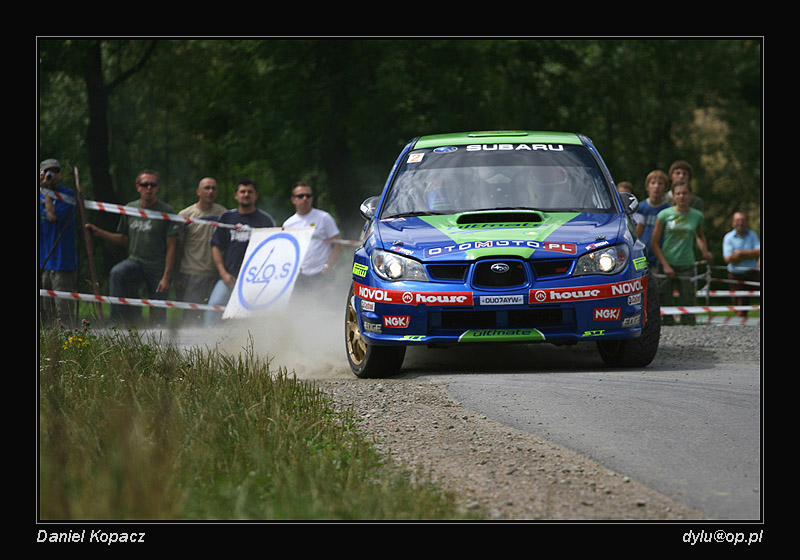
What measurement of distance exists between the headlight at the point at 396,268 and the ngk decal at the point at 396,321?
0.97 feet

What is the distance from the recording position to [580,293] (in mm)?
9125

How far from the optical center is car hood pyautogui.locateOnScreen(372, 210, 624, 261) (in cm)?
911

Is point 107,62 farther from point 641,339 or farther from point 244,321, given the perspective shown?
point 641,339

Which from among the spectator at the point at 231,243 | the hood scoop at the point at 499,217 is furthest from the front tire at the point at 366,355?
the spectator at the point at 231,243

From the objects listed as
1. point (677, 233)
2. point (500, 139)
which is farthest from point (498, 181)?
point (677, 233)

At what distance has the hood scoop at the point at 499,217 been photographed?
953 cm

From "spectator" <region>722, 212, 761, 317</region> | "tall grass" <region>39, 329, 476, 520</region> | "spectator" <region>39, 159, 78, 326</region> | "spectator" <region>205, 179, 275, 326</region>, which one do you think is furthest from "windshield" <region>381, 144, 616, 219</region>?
"spectator" <region>722, 212, 761, 317</region>

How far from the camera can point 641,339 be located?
9789 millimetres

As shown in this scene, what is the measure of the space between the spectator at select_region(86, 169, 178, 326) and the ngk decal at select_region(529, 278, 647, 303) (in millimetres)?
6419

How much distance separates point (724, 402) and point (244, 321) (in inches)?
249

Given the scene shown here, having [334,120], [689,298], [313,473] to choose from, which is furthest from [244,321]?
[334,120]

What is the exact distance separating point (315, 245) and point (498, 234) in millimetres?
5484

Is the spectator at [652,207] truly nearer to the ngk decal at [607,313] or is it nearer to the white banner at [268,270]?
the white banner at [268,270]

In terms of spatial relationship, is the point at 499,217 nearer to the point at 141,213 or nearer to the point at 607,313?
the point at 607,313
